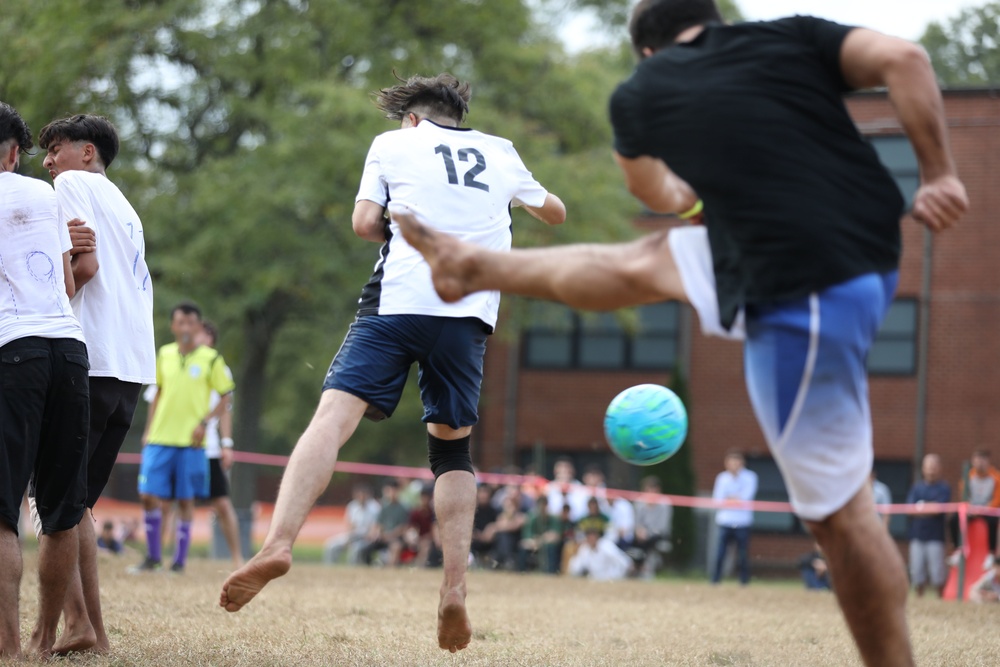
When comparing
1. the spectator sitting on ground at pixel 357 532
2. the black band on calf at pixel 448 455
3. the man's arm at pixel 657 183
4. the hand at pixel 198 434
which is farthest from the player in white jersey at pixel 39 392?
the spectator sitting on ground at pixel 357 532

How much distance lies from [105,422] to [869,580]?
134 inches

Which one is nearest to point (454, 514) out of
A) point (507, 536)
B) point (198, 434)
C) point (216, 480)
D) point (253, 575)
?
point (253, 575)

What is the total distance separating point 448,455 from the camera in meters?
5.52

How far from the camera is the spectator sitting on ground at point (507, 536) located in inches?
755

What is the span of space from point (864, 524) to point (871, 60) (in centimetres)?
131

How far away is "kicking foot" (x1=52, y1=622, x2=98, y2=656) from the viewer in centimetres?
518

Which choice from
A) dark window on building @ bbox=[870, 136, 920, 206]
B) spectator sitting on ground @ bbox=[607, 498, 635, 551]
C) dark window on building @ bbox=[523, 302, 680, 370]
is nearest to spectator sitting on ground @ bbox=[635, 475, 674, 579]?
spectator sitting on ground @ bbox=[607, 498, 635, 551]

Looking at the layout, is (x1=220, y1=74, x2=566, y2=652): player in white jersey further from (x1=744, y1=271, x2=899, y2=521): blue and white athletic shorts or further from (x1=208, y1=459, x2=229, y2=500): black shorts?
(x1=208, y1=459, x2=229, y2=500): black shorts

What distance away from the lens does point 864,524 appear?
136 inches

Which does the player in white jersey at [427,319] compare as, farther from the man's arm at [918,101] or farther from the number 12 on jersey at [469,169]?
the man's arm at [918,101]

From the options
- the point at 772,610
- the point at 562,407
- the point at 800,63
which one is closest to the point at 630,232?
the point at 562,407

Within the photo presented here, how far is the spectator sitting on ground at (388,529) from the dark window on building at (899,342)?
1240cm

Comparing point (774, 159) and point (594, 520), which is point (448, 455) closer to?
point (774, 159)

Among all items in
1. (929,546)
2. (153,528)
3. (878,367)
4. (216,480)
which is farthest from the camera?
(878,367)
